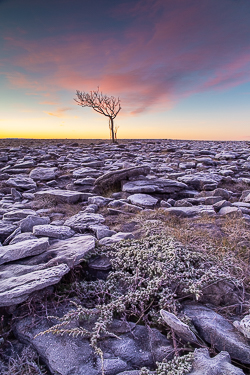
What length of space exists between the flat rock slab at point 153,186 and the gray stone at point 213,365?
4.34 metres

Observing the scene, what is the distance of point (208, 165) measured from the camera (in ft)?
34.1

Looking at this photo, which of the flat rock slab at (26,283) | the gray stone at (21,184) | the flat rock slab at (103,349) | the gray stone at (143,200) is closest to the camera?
the flat rock slab at (103,349)

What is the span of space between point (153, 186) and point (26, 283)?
14.0ft

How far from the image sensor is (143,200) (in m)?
5.22

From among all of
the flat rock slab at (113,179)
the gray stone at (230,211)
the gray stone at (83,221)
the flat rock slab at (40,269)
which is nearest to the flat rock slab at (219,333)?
the flat rock slab at (40,269)

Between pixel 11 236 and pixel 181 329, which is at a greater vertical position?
pixel 11 236

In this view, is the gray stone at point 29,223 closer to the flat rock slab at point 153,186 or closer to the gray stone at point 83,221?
the gray stone at point 83,221

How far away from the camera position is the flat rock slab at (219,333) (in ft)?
5.68

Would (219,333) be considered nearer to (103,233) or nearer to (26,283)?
(26,283)

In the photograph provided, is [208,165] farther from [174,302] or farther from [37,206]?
[174,302]

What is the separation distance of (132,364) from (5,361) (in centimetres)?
100

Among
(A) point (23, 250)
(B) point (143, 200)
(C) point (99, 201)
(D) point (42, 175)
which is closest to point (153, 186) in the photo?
(B) point (143, 200)

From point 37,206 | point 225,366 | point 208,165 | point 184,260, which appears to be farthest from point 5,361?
point 208,165

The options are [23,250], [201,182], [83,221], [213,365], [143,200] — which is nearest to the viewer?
[213,365]
